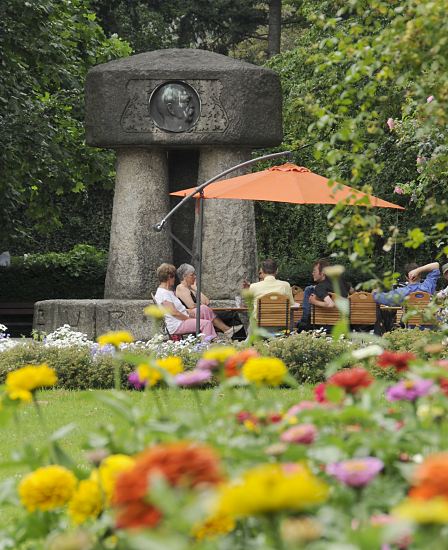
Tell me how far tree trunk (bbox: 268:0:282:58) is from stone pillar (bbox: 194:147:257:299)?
14.2 meters

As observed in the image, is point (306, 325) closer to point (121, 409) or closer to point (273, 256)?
point (121, 409)

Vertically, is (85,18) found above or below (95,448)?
above

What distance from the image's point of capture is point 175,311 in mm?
12289

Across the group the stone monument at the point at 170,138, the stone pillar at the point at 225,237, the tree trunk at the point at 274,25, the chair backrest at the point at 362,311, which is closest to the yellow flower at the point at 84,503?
the chair backrest at the point at 362,311

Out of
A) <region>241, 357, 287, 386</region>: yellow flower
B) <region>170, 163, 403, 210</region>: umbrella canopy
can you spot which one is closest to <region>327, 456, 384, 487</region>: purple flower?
<region>241, 357, 287, 386</region>: yellow flower

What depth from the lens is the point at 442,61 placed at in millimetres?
4777

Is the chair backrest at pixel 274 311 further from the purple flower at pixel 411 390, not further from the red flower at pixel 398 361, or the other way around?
the purple flower at pixel 411 390

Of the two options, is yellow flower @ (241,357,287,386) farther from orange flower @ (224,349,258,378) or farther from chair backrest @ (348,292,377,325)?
chair backrest @ (348,292,377,325)

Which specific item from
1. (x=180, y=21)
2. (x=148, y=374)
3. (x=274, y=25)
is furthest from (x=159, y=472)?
(x=180, y=21)

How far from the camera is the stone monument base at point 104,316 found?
14344 mm

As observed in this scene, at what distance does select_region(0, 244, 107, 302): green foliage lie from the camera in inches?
795

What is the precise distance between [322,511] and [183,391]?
24.3 ft

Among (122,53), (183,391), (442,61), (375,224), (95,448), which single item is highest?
(122,53)

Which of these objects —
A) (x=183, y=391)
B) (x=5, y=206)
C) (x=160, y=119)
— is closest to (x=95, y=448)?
(x=183, y=391)
